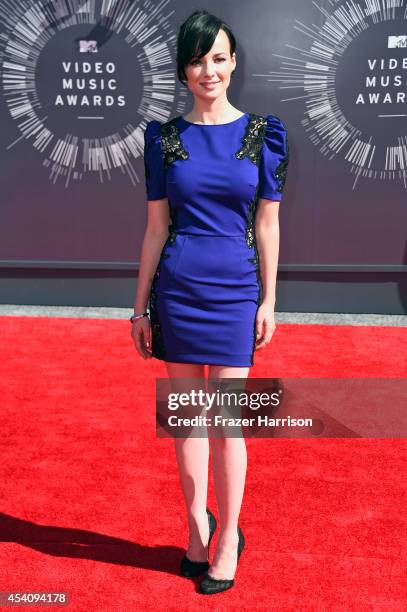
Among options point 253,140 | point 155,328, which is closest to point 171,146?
point 253,140

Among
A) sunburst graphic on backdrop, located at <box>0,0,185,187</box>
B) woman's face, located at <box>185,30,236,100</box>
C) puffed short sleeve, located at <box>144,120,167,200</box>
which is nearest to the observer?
woman's face, located at <box>185,30,236,100</box>

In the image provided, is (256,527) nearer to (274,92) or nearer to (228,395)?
(228,395)

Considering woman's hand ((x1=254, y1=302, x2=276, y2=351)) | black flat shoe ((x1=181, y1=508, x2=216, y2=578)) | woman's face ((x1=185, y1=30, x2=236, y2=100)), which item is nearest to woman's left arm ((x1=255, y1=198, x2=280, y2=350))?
woman's hand ((x1=254, y1=302, x2=276, y2=351))

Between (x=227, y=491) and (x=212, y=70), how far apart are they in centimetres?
127

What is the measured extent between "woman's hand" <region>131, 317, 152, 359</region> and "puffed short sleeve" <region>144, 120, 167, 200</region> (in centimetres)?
40

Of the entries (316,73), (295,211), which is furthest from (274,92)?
(295,211)

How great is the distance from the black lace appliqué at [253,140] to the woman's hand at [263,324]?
445 millimetres

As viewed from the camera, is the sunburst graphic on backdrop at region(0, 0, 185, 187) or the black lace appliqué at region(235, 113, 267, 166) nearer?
the black lace appliqué at region(235, 113, 267, 166)

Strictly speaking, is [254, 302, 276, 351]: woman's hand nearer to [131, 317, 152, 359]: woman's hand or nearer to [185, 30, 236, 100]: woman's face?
[131, 317, 152, 359]: woman's hand

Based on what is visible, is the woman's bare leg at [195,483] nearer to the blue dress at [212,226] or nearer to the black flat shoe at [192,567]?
the black flat shoe at [192,567]

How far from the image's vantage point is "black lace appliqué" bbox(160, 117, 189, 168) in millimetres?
2057

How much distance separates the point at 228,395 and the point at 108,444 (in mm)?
1387

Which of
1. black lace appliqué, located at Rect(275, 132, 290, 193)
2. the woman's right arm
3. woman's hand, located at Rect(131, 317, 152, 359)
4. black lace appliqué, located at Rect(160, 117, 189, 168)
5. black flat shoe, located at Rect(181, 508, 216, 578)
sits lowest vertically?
black flat shoe, located at Rect(181, 508, 216, 578)

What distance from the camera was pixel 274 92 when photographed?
19.9 ft
